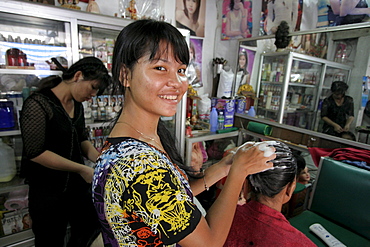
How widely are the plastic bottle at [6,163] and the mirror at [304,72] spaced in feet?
8.53

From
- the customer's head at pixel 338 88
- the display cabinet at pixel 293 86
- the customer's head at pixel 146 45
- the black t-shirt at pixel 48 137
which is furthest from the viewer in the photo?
the display cabinet at pixel 293 86

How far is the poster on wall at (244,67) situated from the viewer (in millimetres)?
2824

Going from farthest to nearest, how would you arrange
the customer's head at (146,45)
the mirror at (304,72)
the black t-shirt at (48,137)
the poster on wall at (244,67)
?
the poster on wall at (244,67)
the mirror at (304,72)
the black t-shirt at (48,137)
the customer's head at (146,45)

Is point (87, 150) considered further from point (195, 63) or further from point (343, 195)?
point (343, 195)

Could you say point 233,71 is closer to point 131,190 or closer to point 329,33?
point 329,33

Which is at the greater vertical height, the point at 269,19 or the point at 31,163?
the point at 269,19

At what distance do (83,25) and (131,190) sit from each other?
1792mm

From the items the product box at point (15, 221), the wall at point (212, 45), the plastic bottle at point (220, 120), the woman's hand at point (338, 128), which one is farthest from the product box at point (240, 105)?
the product box at point (15, 221)

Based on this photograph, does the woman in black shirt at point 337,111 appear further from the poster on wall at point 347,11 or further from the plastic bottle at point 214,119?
the plastic bottle at point 214,119

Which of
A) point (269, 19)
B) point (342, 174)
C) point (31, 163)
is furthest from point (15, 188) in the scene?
point (269, 19)

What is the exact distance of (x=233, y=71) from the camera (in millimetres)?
2984

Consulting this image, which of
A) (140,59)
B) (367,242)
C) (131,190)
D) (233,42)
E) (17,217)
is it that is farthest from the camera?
(233,42)

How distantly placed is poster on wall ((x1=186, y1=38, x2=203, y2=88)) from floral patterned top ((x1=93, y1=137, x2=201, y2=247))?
7.78 ft

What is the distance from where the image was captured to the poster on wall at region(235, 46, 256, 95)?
2824 mm
